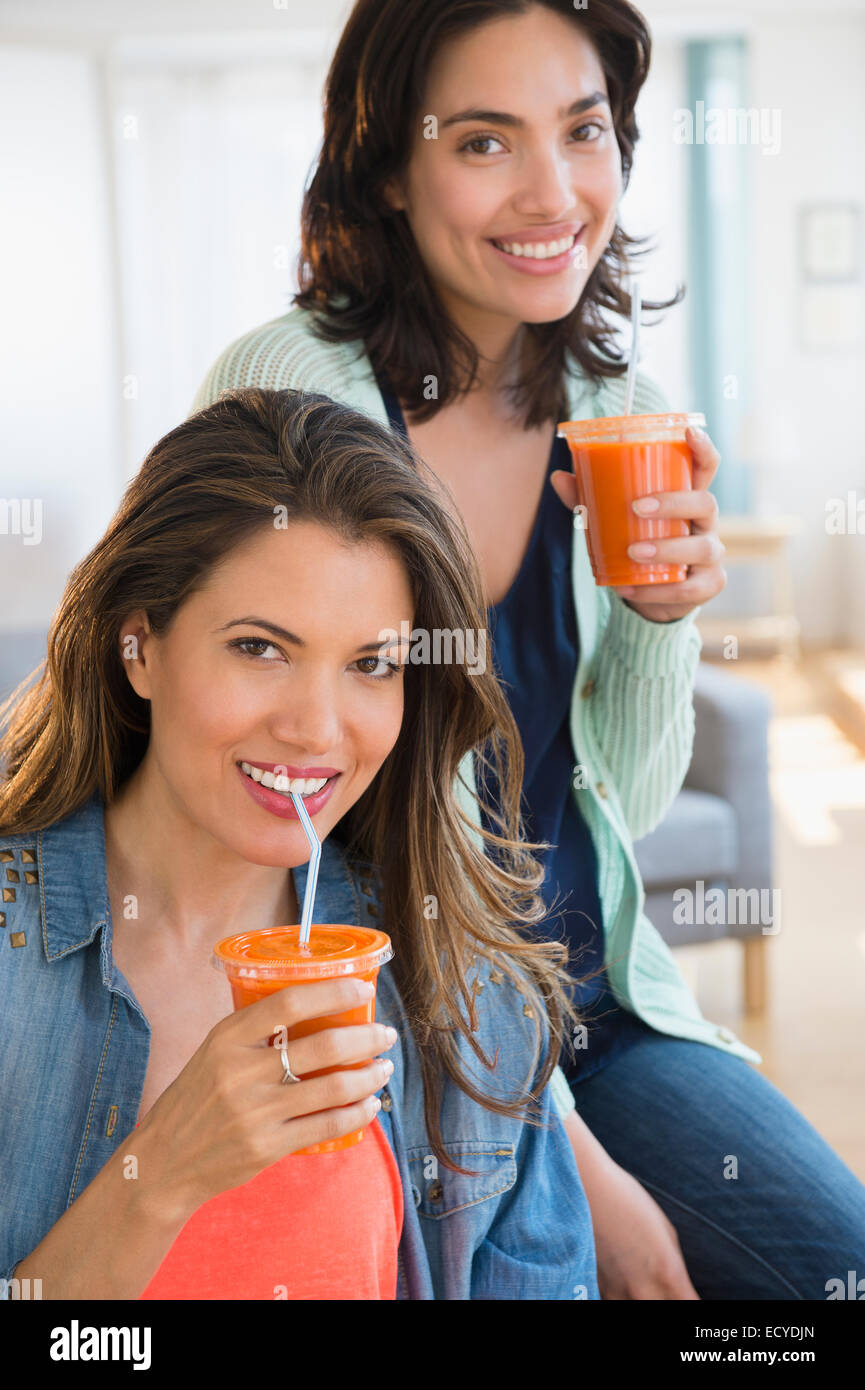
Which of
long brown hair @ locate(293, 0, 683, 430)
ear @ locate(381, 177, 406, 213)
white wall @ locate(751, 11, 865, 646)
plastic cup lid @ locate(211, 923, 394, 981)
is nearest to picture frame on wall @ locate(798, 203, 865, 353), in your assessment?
white wall @ locate(751, 11, 865, 646)

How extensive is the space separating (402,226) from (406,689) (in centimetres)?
64

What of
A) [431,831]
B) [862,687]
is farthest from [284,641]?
[862,687]

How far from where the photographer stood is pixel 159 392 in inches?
342

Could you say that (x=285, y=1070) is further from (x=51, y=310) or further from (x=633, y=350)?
(x=51, y=310)

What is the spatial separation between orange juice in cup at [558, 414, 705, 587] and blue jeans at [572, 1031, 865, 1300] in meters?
0.58

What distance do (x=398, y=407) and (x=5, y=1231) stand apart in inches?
39.0

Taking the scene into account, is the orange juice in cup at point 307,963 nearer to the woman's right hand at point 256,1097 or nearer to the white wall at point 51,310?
the woman's right hand at point 256,1097

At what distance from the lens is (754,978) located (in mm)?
3574

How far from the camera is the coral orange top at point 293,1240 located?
1.20 metres

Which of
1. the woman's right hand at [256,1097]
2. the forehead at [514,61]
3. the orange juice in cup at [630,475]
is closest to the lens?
the woman's right hand at [256,1097]

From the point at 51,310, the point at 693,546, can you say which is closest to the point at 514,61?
the point at 693,546

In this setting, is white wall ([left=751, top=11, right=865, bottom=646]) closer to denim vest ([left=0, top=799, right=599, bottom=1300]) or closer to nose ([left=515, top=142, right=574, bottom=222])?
nose ([left=515, top=142, right=574, bottom=222])

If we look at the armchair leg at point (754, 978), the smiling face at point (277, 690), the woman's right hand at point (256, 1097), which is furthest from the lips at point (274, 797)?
the armchair leg at point (754, 978)

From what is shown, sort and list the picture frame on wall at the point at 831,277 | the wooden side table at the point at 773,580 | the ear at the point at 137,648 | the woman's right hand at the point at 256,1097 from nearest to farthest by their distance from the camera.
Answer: the woman's right hand at the point at 256,1097, the ear at the point at 137,648, the wooden side table at the point at 773,580, the picture frame on wall at the point at 831,277
